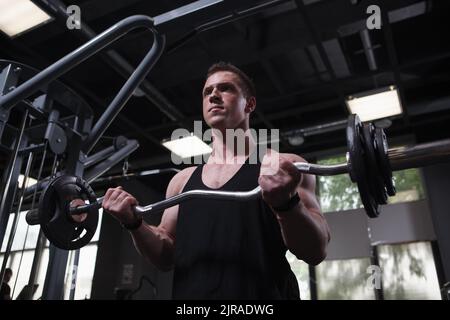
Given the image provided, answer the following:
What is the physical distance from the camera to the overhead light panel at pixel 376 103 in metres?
4.07

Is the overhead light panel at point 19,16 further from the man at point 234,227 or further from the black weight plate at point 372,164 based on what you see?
the black weight plate at point 372,164

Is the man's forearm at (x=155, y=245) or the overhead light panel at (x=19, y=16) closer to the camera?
the man's forearm at (x=155, y=245)

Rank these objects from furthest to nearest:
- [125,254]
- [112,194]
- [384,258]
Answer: [125,254] < [384,258] < [112,194]

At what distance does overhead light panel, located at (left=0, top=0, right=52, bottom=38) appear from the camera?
2.93 meters

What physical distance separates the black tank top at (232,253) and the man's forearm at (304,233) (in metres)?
0.08

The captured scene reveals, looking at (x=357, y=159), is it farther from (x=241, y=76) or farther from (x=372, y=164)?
(x=241, y=76)

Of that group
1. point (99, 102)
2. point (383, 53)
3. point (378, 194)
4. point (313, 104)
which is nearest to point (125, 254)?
point (99, 102)

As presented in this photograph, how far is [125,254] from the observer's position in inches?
250

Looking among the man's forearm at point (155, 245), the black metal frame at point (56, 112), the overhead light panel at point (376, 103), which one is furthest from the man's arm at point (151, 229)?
the overhead light panel at point (376, 103)

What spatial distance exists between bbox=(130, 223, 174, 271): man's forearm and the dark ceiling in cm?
204

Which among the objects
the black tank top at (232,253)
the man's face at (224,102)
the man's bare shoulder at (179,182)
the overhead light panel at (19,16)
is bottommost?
the black tank top at (232,253)

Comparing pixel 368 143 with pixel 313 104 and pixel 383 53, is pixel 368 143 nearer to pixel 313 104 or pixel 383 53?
pixel 383 53

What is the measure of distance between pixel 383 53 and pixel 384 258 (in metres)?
2.54

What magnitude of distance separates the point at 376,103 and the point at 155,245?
3.74m
